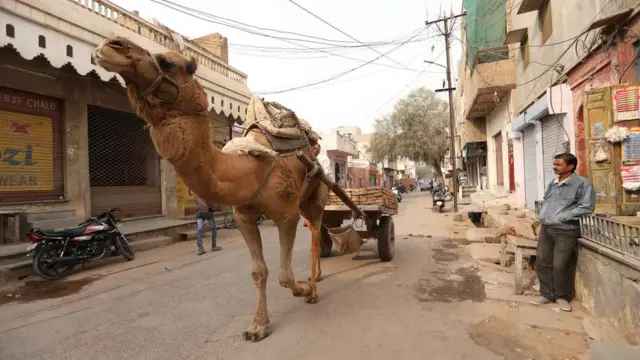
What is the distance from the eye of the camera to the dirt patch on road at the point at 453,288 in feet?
14.1

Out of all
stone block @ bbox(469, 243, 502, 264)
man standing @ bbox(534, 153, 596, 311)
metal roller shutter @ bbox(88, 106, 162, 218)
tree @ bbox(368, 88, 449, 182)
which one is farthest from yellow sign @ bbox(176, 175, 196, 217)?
tree @ bbox(368, 88, 449, 182)

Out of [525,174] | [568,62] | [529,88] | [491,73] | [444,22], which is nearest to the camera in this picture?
[568,62]

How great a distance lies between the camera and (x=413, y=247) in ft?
25.7

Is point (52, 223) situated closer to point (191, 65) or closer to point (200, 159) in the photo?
point (200, 159)

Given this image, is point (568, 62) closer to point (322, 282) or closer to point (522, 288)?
point (522, 288)

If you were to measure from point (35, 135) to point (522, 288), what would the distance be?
9.93 m

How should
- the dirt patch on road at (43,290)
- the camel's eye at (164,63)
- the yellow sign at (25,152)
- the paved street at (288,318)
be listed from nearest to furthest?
the camel's eye at (164,63) < the paved street at (288,318) < the dirt patch on road at (43,290) < the yellow sign at (25,152)

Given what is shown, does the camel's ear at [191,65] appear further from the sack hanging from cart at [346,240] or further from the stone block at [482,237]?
the stone block at [482,237]

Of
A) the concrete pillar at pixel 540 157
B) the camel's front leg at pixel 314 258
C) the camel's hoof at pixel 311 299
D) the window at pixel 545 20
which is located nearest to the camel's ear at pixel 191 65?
the camel's front leg at pixel 314 258

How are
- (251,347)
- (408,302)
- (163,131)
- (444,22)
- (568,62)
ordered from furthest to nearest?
(444,22), (568,62), (408,302), (251,347), (163,131)

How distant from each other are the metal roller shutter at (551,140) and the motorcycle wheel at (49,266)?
9835 millimetres

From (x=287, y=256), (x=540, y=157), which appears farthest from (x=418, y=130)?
(x=287, y=256)

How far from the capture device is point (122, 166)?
10555 millimetres

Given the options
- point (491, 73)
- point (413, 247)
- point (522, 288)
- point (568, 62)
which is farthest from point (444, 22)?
point (522, 288)
